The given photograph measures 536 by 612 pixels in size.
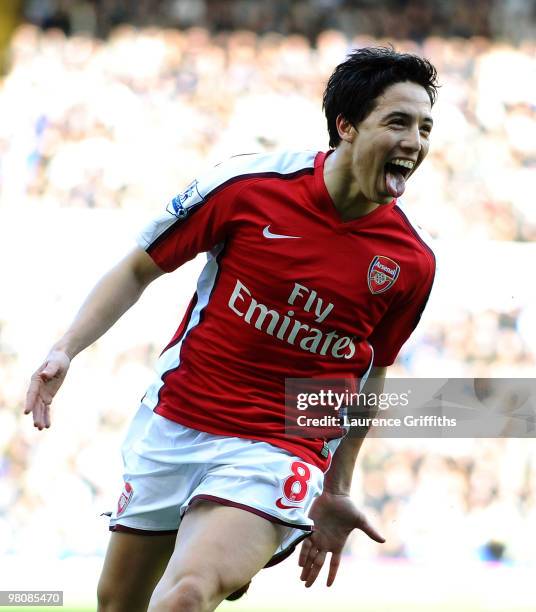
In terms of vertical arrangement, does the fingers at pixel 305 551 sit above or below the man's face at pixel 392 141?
below

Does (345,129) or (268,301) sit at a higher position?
(345,129)

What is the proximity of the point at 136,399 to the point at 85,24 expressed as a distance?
3.88 m

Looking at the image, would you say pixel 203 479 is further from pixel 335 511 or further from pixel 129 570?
pixel 335 511

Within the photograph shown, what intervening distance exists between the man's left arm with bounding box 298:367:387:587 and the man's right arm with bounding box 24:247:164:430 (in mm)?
803

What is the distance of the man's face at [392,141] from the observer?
323 centimetres

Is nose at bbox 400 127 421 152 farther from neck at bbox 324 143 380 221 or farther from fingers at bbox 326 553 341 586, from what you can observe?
fingers at bbox 326 553 341 586

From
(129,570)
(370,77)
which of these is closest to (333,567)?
(129,570)

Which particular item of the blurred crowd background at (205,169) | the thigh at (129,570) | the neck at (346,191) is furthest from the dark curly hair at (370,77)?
the blurred crowd background at (205,169)

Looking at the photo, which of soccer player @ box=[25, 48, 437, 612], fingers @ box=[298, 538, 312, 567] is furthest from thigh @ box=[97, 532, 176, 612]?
fingers @ box=[298, 538, 312, 567]

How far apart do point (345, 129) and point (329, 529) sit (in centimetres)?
127

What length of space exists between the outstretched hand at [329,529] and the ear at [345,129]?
113 cm

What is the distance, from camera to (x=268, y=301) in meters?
3.31

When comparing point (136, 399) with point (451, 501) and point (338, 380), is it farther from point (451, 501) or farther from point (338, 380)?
point (338, 380)

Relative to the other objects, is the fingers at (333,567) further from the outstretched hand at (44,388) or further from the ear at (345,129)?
the ear at (345,129)
